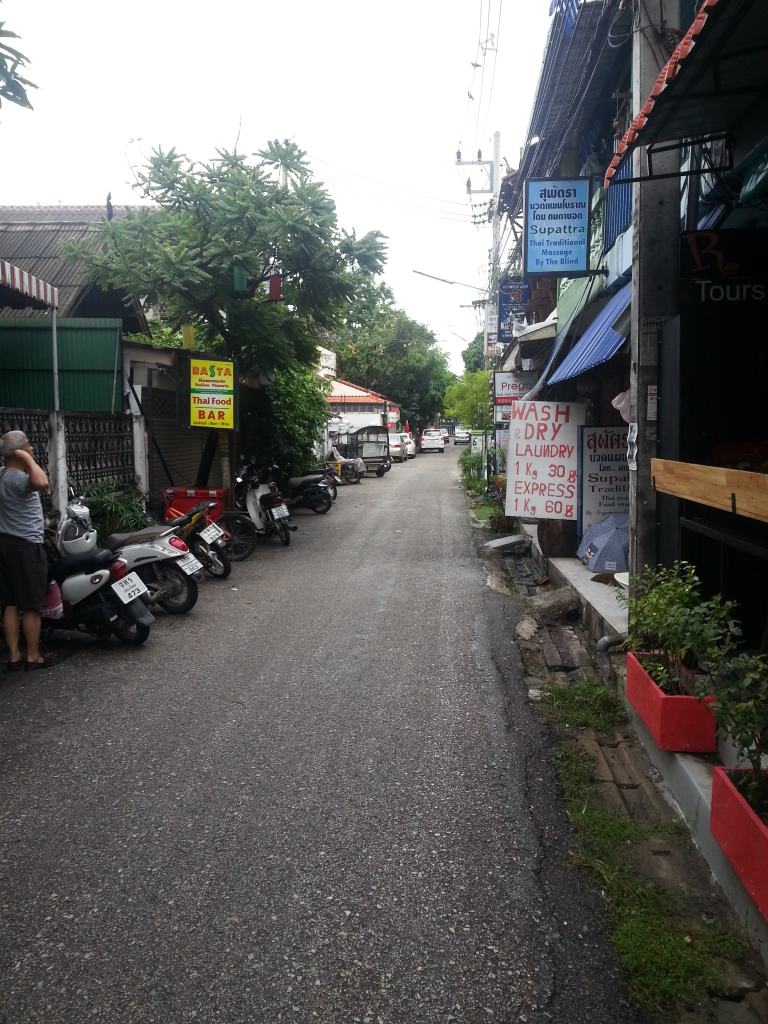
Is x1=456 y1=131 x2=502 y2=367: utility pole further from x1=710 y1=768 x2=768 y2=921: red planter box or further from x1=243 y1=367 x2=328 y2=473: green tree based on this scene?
x1=710 y1=768 x2=768 y2=921: red planter box

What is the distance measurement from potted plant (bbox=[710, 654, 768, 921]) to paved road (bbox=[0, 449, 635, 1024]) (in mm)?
573

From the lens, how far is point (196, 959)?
286cm

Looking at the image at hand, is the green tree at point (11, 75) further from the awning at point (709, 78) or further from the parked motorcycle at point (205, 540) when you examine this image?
the parked motorcycle at point (205, 540)

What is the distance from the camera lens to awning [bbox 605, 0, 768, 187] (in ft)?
12.2

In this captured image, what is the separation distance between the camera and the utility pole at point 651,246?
5.47 m

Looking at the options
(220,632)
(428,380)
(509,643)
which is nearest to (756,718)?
(509,643)

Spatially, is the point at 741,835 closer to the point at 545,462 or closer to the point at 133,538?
the point at 133,538

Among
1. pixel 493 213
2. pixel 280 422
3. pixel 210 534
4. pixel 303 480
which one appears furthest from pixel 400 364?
pixel 210 534

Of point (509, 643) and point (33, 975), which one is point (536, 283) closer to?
point (509, 643)

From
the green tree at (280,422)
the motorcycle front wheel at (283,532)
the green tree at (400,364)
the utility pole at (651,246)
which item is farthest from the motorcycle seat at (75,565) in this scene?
the green tree at (400,364)

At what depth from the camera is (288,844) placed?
3.66 meters

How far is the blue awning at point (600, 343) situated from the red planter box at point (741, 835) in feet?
16.8

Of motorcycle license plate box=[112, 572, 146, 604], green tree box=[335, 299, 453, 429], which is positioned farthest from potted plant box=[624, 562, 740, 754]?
green tree box=[335, 299, 453, 429]

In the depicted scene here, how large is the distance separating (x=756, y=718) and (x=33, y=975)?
8.78 ft
